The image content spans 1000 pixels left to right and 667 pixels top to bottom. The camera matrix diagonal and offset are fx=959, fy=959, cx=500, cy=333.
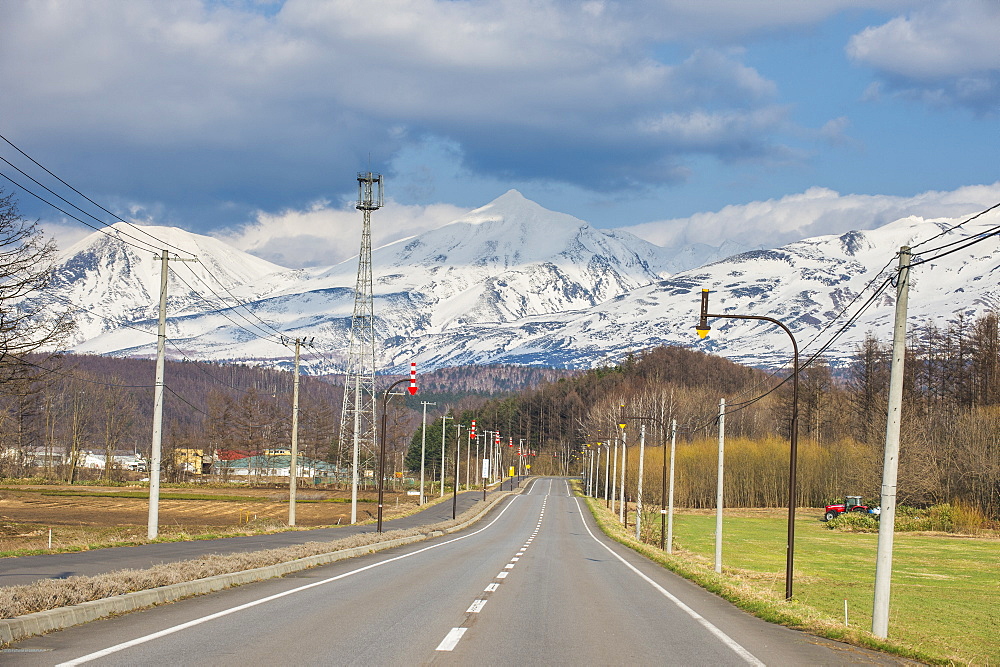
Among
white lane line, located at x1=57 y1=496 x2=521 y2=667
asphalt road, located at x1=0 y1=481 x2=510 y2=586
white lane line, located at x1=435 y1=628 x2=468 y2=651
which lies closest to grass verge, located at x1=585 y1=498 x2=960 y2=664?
white lane line, located at x1=435 y1=628 x2=468 y2=651

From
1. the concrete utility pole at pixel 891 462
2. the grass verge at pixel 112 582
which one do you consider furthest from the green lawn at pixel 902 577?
the grass verge at pixel 112 582

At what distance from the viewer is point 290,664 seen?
32.8 ft

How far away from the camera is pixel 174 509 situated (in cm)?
7694

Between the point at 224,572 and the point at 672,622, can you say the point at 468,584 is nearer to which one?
the point at 224,572

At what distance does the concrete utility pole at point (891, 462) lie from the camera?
603 inches

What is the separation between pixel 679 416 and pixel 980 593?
336 ft

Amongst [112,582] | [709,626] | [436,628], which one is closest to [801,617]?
[709,626]

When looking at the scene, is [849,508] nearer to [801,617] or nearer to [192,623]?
[801,617]

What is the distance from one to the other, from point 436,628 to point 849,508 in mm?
87607

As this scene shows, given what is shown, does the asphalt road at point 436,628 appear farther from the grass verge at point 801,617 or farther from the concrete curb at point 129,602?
the grass verge at point 801,617

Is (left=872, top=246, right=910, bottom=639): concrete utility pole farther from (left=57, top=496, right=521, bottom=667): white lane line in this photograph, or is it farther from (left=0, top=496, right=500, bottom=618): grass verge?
(left=0, top=496, right=500, bottom=618): grass verge

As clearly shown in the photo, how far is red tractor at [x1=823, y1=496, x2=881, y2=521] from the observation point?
90312mm

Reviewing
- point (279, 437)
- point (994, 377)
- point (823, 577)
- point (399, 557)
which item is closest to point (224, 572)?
point (399, 557)

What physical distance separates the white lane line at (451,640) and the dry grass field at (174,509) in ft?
99.6
